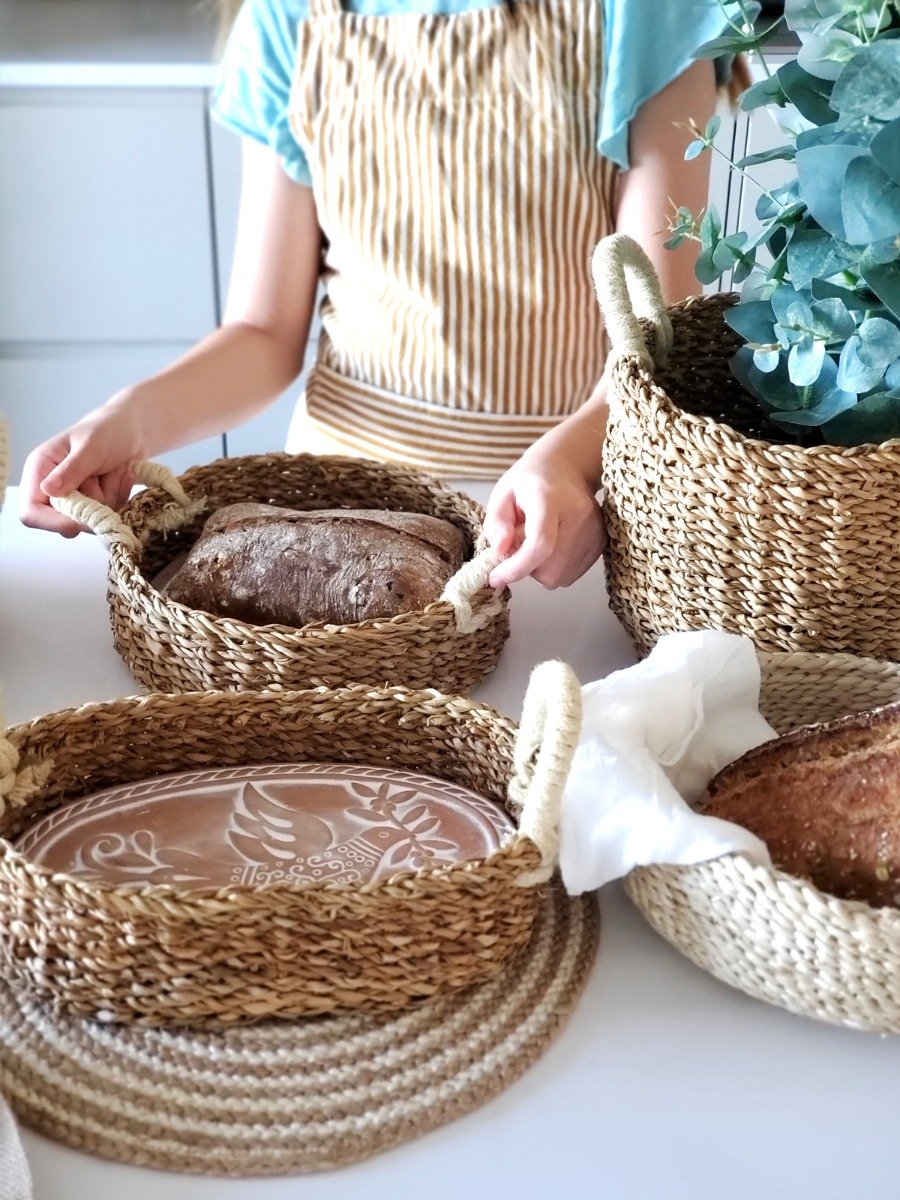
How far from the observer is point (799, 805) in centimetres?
46

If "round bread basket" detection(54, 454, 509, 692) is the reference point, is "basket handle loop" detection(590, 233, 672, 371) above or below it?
above

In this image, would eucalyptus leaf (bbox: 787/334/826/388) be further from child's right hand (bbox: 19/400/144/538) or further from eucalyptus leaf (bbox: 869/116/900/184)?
child's right hand (bbox: 19/400/144/538)

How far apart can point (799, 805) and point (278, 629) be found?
0.24m

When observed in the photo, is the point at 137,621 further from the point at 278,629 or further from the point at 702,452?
the point at 702,452

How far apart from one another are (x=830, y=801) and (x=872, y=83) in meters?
0.26

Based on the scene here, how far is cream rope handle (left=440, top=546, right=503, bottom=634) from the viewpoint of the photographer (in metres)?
0.60

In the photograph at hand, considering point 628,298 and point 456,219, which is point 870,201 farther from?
point 456,219

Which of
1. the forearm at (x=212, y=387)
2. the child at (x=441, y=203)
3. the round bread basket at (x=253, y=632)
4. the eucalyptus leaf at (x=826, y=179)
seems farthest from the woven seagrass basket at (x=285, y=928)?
the child at (x=441, y=203)

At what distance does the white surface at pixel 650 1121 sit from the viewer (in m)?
0.39

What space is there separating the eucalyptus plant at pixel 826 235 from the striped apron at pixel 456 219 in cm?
41

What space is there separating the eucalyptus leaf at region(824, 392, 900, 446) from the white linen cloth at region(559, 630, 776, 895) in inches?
4.7

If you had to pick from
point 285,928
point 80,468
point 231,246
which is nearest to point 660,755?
point 285,928

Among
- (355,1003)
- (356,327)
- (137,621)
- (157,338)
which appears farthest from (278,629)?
(157,338)

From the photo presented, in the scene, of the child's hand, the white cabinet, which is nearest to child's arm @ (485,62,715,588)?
the child's hand
